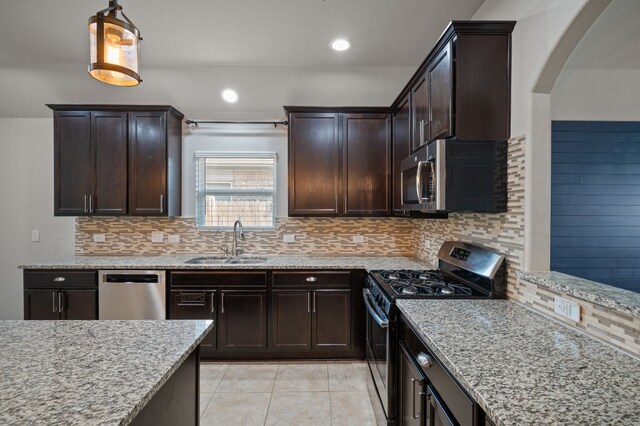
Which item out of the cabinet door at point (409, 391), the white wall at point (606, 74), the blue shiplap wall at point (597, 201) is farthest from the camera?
the blue shiplap wall at point (597, 201)

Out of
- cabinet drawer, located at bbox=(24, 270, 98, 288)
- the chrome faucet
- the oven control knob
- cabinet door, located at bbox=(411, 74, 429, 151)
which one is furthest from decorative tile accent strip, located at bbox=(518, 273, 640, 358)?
cabinet drawer, located at bbox=(24, 270, 98, 288)

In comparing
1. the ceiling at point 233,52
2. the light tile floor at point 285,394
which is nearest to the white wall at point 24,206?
the ceiling at point 233,52

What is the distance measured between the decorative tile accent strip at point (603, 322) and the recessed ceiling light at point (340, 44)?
7.91 ft

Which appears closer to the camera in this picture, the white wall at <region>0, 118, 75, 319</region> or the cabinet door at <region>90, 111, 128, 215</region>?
the cabinet door at <region>90, 111, 128, 215</region>

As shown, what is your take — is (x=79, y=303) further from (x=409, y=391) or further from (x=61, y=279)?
(x=409, y=391)

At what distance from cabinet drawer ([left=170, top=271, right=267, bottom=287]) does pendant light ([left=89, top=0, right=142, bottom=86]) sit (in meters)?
1.94

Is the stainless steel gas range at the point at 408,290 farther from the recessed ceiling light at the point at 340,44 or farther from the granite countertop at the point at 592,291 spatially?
the recessed ceiling light at the point at 340,44

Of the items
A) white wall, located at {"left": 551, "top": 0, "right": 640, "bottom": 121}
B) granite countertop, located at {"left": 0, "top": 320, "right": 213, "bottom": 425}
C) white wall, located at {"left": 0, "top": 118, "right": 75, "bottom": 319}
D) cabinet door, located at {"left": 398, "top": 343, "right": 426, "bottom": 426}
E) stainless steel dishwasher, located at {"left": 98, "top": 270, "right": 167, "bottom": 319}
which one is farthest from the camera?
white wall, located at {"left": 0, "top": 118, "right": 75, "bottom": 319}

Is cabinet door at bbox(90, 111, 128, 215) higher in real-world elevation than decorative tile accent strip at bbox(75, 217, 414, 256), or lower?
higher

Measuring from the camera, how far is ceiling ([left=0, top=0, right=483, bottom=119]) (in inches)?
93.0

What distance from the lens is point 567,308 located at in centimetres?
140

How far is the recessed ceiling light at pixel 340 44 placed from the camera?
9.13 feet

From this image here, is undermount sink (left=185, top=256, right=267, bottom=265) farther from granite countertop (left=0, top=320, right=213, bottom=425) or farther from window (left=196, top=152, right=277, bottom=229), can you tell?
granite countertop (left=0, top=320, right=213, bottom=425)

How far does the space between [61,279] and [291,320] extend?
2.19m
